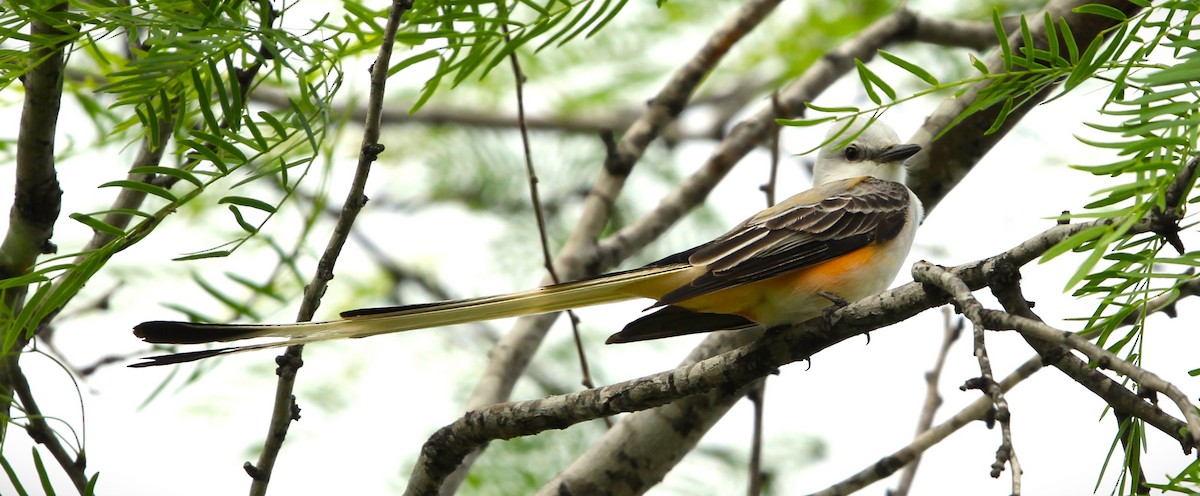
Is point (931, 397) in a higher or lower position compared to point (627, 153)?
lower

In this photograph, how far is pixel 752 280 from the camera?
377 cm

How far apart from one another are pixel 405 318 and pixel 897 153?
275cm

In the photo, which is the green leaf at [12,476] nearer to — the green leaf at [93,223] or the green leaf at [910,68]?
the green leaf at [93,223]

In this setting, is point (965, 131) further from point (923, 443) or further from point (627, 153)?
point (627, 153)

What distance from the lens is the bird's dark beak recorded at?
4.93 meters

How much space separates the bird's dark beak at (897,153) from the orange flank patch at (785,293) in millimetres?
1136

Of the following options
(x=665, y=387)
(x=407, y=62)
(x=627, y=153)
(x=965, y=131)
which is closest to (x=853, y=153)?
(x=965, y=131)

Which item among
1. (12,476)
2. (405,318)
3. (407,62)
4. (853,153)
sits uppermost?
(853,153)

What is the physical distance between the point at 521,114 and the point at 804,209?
1.41 meters

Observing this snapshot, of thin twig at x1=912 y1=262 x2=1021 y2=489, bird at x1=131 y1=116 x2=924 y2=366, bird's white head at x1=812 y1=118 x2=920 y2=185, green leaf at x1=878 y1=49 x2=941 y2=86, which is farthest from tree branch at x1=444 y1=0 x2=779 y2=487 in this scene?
green leaf at x1=878 y1=49 x2=941 y2=86

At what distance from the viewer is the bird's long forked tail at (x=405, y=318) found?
285 centimetres

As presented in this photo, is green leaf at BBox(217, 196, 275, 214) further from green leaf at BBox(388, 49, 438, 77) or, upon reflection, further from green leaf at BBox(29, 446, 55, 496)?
green leaf at BBox(29, 446, 55, 496)

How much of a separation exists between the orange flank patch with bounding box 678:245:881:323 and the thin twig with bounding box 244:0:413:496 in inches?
55.8

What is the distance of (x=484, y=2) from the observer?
3.03 m
